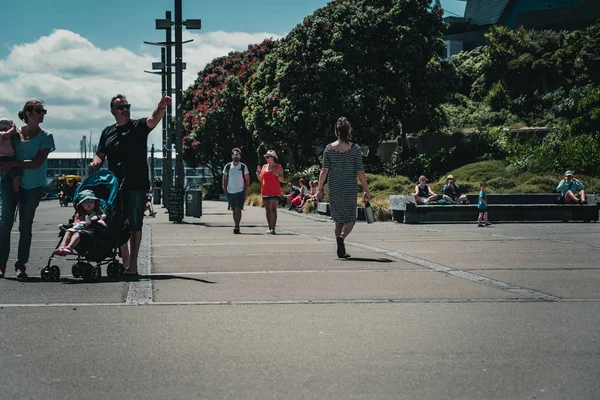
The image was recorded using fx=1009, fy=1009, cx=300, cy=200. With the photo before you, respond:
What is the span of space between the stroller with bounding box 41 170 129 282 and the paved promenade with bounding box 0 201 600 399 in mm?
172

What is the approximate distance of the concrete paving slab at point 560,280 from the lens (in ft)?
28.9

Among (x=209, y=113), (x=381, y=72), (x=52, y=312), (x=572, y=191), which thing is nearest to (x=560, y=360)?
(x=52, y=312)

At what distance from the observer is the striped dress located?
12844 mm

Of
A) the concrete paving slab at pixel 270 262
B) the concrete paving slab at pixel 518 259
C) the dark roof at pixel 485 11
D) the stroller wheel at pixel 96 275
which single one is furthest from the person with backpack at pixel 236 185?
the dark roof at pixel 485 11

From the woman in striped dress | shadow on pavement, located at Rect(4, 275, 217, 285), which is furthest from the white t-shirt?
shadow on pavement, located at Rect(4, 275, 217, 285)

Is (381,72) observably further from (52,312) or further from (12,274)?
(52,312)

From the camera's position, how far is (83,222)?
999cm

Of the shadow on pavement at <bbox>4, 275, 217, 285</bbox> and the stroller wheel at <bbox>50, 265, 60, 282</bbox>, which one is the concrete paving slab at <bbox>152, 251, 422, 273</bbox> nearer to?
the shadow on pavement at <bbox>4, 275, 217, 285</bbox>

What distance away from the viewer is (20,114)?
10.5m

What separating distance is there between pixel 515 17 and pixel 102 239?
59739 mm

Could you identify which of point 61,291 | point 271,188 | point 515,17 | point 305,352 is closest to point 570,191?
point 271,188

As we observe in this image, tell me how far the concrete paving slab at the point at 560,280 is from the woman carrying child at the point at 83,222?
396 centimetres

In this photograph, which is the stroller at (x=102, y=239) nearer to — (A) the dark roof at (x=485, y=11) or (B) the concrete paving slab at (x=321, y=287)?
(B) the concrete paving slab at (x=321, y=287)

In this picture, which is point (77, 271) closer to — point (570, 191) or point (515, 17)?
point (570, 191)
